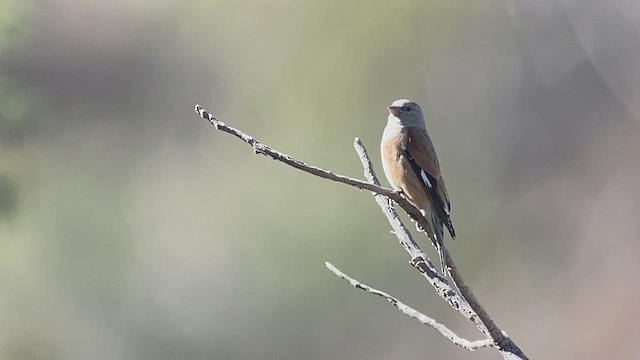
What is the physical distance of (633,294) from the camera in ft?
11.0

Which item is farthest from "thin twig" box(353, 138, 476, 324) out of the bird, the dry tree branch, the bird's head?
the bird's head

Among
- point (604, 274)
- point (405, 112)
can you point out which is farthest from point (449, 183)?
point (405, 112)

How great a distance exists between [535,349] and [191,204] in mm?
1731

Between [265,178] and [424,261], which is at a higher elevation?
[265,178]

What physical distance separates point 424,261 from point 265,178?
2.91 meters

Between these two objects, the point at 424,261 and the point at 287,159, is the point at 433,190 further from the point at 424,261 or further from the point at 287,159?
the point at 287,159

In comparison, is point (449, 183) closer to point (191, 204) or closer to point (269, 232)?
point (269, 232)

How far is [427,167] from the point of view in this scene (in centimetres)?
161

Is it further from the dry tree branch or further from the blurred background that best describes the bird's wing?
the blurred background

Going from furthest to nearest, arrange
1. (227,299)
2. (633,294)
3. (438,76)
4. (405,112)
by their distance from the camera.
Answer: (227,299)
(438,76)
(633,294)
(405,112)

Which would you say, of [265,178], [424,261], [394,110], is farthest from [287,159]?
[265,178]

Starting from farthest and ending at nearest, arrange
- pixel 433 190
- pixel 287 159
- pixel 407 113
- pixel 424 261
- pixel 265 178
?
pixel 265 178 < pixel 407 113 < pixel 433 190 < pixel 424 261 < pixel 287 159

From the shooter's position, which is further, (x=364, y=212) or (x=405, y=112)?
(x=364, y=212)

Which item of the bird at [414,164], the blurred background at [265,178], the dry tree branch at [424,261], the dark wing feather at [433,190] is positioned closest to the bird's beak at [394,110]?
the bird at [414,164]
